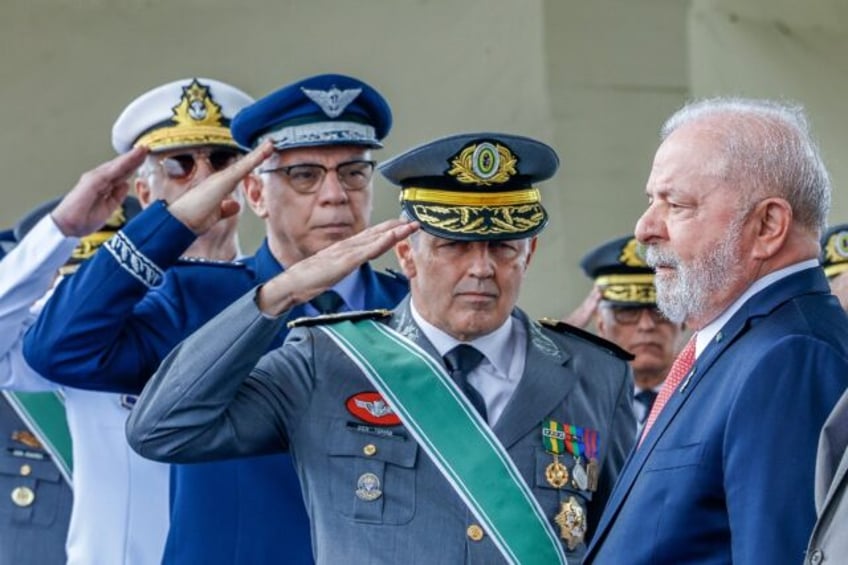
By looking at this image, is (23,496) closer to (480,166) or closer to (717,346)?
(480,166)

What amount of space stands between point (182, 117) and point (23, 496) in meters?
1.15

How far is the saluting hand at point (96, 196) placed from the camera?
509cm

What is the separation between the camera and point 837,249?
231 inches

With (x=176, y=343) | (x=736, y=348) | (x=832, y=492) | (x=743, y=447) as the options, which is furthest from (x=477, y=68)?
(x=832, y=492)

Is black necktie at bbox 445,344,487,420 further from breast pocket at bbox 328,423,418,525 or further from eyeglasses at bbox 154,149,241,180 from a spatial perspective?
eyeglasses at bbox 154,149,241,180

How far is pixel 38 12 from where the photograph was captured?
8.88 meters

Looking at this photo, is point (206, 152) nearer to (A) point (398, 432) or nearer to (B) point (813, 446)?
(A) point (398, 432)

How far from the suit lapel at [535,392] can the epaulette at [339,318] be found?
0.99 feet

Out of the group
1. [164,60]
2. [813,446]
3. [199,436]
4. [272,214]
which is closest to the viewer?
[813,446]

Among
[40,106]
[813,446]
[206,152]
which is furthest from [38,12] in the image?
[813,446]

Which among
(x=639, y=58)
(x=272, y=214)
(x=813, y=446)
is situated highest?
(x=639, y=58)

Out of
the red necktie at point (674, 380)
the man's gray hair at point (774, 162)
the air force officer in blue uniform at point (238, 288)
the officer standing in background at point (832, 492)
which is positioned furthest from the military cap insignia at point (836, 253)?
the officer standing in background at point (832, 492)

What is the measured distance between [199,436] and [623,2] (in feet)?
13.3

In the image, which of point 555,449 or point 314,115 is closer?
point 555,449
